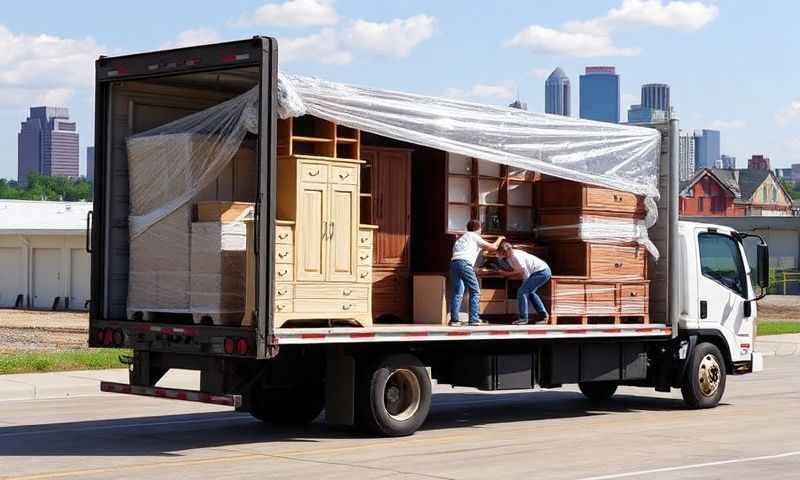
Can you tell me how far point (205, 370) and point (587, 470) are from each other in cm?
394

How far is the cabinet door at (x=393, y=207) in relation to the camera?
15.8 m

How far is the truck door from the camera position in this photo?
17781mm

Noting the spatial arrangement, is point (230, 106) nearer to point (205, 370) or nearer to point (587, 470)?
point (205, 370)

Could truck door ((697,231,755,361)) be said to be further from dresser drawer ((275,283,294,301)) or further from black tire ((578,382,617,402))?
dresser drawer ((275,283,294,301))

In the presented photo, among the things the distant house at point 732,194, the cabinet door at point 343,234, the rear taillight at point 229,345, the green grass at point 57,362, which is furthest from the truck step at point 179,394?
the distant house at point 732,194

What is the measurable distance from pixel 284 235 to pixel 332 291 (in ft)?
2.70

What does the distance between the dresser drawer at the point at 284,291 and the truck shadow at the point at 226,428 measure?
1480 mm

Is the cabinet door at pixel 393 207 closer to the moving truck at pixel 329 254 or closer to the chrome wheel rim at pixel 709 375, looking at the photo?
the moving truck at pixel 329 254

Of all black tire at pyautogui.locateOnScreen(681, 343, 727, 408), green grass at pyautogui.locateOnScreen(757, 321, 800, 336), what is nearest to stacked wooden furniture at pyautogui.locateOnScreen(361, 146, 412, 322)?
black tire at pyautogui.locateOnScreen(681, 343, 727, 408)

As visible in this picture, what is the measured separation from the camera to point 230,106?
44.4ft

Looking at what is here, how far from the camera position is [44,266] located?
173 feet

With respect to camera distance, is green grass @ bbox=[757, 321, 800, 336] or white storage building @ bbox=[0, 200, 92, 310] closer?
green grass @ bbox=[757, 321, 800, 336]

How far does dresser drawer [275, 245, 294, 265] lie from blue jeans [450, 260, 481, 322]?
2721 mm

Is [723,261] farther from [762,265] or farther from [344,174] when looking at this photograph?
[344,174]
